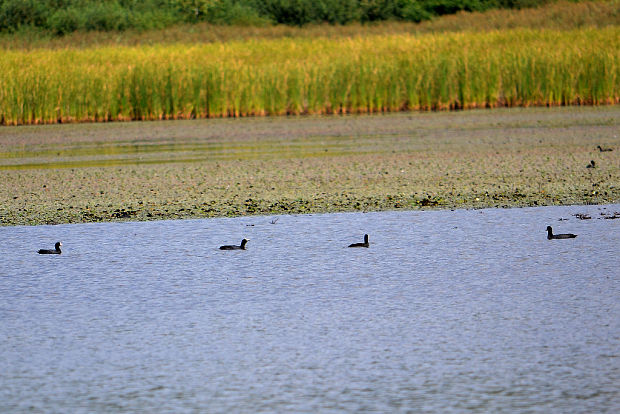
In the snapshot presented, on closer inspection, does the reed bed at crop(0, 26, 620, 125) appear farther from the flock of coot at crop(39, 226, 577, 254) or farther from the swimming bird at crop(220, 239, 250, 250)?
the swimming bird at crop(220, 239, 250, 250)

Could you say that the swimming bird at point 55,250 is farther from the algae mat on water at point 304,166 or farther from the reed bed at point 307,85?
the reed bed at point 307,85

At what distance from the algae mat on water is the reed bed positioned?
146cm

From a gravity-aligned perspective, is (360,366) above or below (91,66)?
below

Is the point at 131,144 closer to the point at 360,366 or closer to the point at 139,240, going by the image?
the point at 139,240

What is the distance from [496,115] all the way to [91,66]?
8.14 meters

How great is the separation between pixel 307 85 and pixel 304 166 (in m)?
8.96

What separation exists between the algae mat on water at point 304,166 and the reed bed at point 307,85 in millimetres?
1460

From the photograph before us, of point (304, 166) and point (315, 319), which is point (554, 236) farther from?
point (304, 166)

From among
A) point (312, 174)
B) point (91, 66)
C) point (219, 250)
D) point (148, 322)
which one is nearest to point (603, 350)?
point (148, 322)

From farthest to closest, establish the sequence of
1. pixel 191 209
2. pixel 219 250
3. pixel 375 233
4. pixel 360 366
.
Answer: pixel 191 209
pixel 375 233
pixel 219 250
pixel 360 366

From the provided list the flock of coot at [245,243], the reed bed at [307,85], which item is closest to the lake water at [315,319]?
the flock of coot at [245,243]

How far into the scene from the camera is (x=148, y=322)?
472 cm

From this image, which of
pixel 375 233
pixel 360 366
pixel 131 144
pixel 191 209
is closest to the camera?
pixel 360 366

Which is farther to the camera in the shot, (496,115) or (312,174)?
(496,115)
